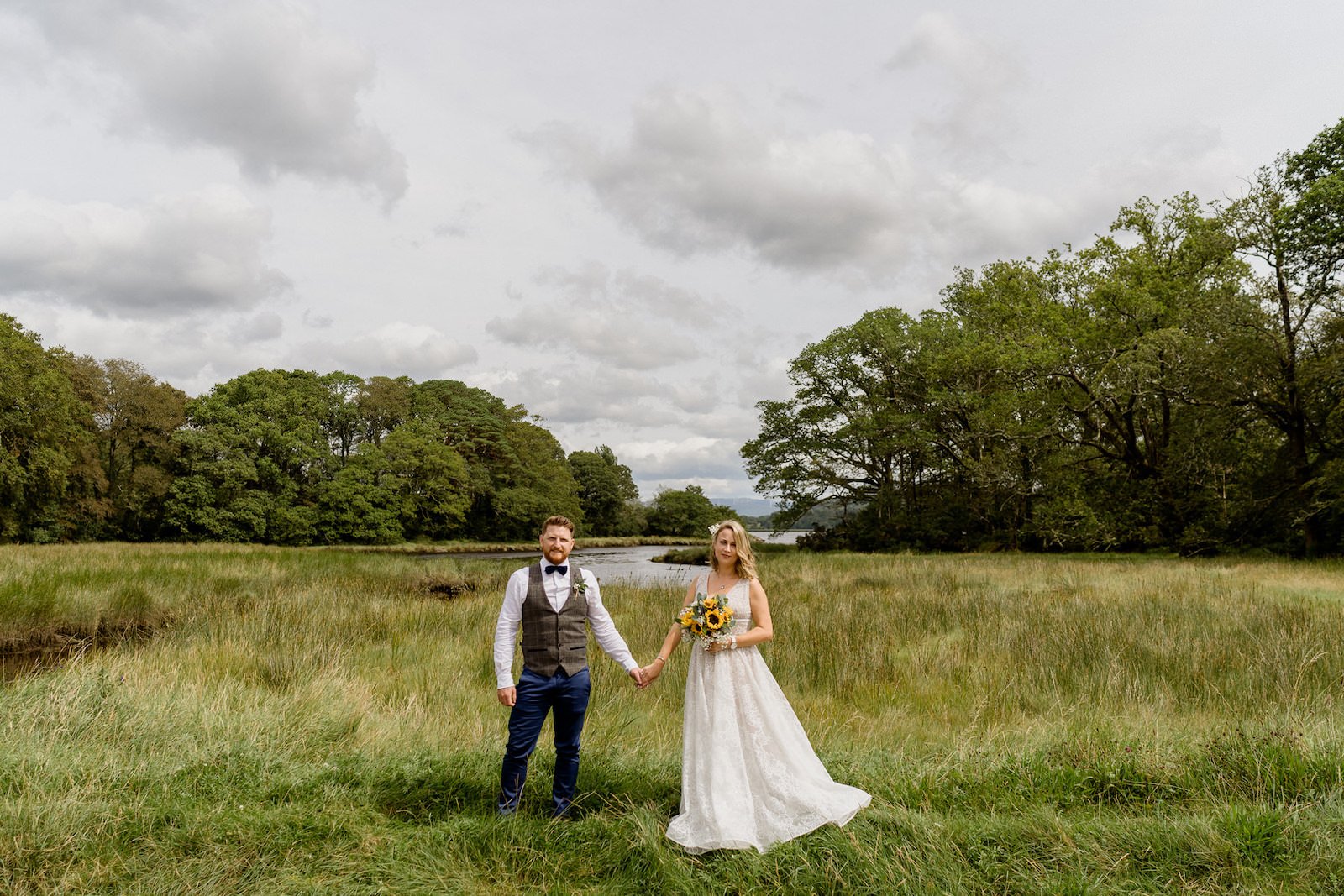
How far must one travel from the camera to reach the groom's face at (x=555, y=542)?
Answer: 376 centimetres

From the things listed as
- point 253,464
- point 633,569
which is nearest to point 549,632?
point 633,569

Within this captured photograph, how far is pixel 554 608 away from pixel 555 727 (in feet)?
2.25

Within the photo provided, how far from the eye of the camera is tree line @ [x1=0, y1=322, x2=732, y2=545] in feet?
→ 95.4

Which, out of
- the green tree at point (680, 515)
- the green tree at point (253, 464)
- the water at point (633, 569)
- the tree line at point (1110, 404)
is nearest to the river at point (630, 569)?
the water at point (633, 569)

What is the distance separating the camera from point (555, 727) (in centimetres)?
379

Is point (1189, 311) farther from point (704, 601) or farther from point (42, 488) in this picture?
point (42, 488)

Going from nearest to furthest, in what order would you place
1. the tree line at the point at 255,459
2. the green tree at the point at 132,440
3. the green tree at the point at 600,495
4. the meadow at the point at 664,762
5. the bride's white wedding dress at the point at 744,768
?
the meadow at the point at 664,762
the bride's white wedding dress at the point at 744,768
the tree line at the point at 255,459
the green tree at the point at 132,440
the green tree at the point at 600,495

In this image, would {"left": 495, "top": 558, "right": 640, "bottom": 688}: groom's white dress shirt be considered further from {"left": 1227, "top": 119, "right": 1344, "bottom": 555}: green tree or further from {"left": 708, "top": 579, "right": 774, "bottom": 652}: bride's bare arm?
{"left": 1227, "top": 119, "right": 1344, "bottom": 555}: green tree

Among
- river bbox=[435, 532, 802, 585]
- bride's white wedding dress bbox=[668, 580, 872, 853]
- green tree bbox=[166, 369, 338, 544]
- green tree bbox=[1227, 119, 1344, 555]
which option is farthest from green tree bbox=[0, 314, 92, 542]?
green tree bbox=[1227, 119, 1344, 555]

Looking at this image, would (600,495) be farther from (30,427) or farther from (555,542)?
(555,542)

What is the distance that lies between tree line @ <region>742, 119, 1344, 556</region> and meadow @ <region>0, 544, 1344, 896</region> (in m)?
13.4

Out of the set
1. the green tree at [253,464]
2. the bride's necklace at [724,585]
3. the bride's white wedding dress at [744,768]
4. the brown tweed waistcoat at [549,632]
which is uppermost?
the green tree at [253,464]

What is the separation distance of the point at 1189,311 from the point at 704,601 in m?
25.2

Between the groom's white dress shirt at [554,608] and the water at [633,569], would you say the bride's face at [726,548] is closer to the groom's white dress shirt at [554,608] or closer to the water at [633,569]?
the groom's white dress shirt at [554,608]
